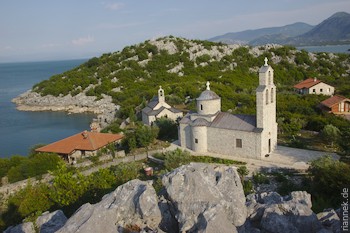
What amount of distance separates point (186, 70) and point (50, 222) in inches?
2141

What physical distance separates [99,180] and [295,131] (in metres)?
16.3

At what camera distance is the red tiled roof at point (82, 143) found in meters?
24.6

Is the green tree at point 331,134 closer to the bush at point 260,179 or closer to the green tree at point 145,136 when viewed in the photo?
the bush at point 260,179

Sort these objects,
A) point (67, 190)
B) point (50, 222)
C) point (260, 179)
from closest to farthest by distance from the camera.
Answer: point (50, 222)
point (67, 190)
point (260, 179)

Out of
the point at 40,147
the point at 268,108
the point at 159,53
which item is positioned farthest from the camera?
the point at 159,53

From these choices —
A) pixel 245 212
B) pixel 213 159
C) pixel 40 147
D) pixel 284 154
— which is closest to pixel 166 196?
pixel 245 212

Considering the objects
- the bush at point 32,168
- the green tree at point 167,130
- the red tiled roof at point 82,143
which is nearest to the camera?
the bush at point 32,168

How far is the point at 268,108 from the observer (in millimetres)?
20891

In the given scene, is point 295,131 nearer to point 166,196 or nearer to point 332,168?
point 332,168

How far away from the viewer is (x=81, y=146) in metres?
24.8

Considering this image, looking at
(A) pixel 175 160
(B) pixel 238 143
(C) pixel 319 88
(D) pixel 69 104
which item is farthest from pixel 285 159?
(D) pixel 69 104

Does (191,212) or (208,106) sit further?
(208,106)

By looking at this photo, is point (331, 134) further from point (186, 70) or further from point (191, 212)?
point (186, 70)

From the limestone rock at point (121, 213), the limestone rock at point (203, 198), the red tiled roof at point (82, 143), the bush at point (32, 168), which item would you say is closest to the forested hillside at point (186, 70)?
the red tiled roof at point (82, 143)
